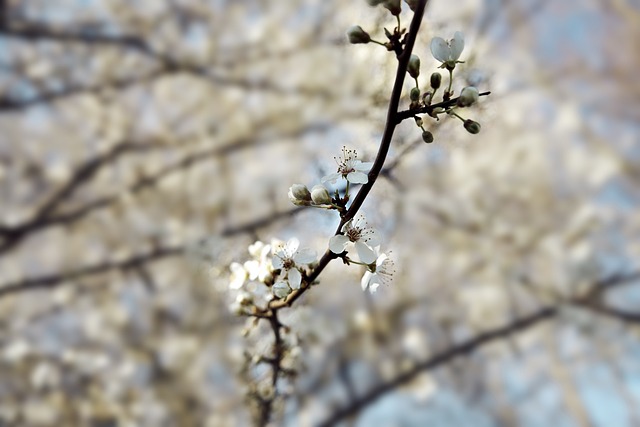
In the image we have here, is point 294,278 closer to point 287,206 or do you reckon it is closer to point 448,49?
point 448,49

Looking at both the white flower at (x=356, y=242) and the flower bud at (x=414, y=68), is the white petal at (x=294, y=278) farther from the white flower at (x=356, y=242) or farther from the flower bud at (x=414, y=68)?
the flower bud at (x=414, y=68)

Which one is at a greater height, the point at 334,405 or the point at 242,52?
the point at 242,52

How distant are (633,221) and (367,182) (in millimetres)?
1074

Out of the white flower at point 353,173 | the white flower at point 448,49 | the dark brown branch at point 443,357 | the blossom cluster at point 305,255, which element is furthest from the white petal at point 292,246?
the dark brown branch at point 443,357

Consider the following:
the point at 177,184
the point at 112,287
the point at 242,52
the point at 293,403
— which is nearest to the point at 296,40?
the point at 242,52

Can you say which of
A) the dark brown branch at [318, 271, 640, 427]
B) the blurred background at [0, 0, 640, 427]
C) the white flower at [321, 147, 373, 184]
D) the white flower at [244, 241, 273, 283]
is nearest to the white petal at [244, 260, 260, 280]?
the white flower at [244, 241, 273, 283]

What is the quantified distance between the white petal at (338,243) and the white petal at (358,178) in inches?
1.4

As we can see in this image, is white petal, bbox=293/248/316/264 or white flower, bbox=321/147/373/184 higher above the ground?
white flower, bbox=321/147/373/184

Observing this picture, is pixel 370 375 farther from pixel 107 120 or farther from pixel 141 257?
pixel 107 120

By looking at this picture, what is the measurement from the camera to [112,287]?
1.17 metres

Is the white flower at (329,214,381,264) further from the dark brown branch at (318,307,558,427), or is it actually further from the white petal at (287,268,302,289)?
the dark brown branch at (318,307,558,427)

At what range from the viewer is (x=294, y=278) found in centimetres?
39

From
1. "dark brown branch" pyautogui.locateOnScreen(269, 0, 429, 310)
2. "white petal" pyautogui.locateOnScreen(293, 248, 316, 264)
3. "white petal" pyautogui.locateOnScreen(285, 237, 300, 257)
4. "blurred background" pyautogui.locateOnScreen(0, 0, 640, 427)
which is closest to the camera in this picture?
"dark brown branch" pyautogui.locateOnScreen(269, 0, 429, 310)

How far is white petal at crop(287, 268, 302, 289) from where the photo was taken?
389 mm
